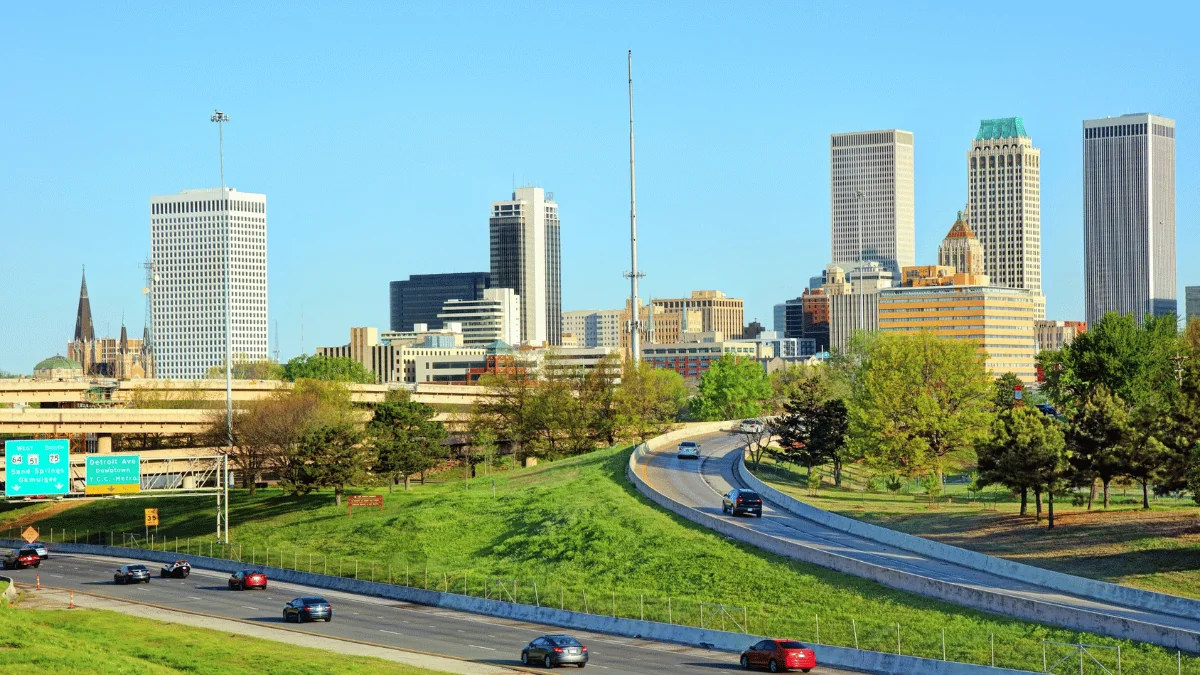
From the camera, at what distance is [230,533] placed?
12281 centimetres

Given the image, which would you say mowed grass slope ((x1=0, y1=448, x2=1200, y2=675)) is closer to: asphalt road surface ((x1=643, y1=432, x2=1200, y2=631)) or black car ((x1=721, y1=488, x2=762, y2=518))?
asphalt road surface ((x1=643, y1=432, x2=1200, y2=631))

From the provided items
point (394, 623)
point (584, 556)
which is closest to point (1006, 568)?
point (584, 556)

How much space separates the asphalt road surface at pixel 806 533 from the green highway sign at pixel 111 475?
120 ft

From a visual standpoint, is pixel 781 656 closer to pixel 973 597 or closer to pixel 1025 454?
pixel 973 597

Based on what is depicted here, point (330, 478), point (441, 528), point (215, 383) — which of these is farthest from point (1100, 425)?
point (215, 383)

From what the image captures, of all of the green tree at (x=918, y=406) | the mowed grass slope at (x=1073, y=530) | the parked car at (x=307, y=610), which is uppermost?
the green tree at (x=918, y=406)

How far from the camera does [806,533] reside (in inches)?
3575

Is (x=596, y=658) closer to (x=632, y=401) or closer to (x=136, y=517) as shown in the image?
(x=136, y=517)

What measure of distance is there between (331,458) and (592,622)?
52645 mm

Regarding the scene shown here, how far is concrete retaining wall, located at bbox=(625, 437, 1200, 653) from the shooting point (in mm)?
60031

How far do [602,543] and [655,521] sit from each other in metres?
5.03

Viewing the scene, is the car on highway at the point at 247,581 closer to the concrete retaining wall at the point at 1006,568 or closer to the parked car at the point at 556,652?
the concrete retaining wall at the point at 1006,568

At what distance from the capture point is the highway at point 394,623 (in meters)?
67.0

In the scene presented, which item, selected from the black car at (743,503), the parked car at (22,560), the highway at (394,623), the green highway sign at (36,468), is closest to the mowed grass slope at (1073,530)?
the black car at (743,503)
